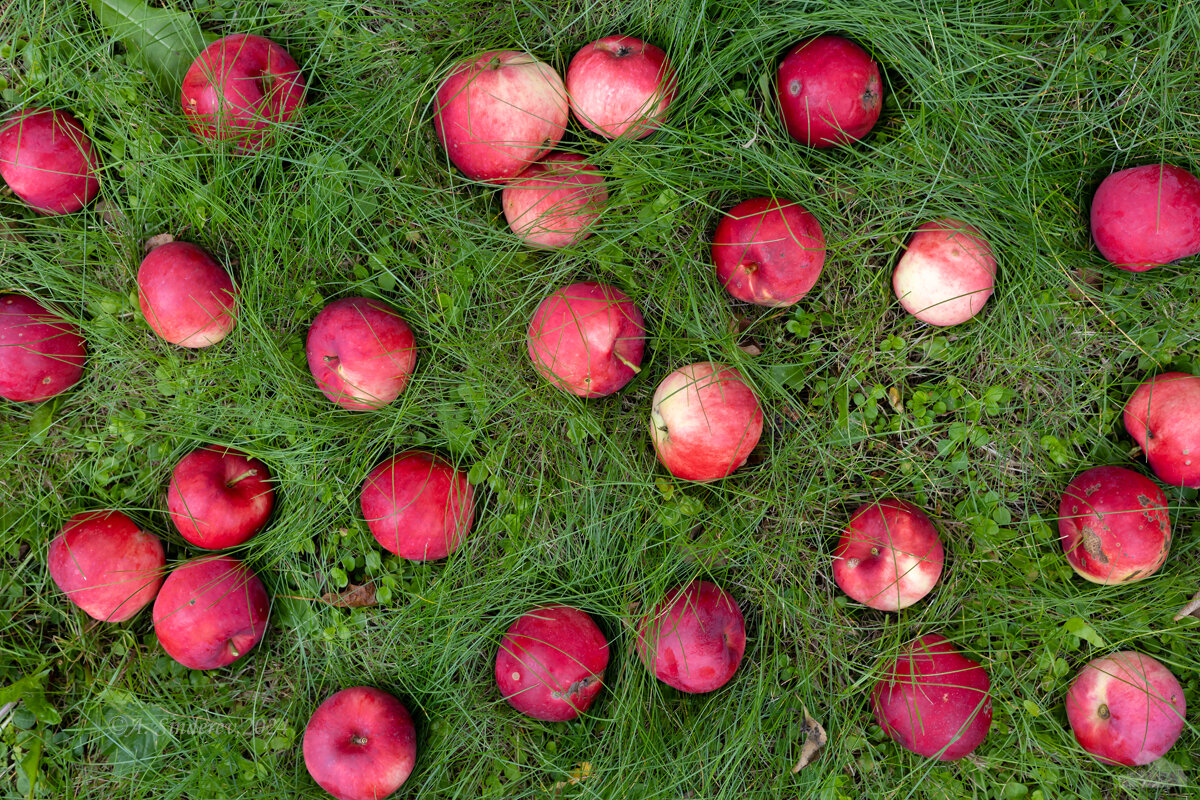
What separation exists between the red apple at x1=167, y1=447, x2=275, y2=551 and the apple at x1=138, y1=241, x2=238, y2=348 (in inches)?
A: 16.3

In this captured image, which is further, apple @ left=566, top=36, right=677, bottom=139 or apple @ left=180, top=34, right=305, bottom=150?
apple @ left=180, top=34, right=305, bottom=150

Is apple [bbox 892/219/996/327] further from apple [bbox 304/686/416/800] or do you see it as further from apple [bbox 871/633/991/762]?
apple [bbox 304/686/416/800]

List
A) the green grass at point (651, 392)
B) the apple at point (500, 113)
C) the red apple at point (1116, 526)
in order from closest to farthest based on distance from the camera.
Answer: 1. the apple at point (500, 113)
2. the red apple at point (1116, 526)
3. the green grass at point (651, 392)

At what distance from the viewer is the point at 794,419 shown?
8.46 feet

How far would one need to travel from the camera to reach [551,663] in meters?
2.36

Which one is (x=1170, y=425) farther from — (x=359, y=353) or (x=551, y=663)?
(x=359, y=353)

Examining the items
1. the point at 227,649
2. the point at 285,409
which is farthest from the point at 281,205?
the point at 227,649

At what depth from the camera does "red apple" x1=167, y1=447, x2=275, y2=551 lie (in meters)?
2.45

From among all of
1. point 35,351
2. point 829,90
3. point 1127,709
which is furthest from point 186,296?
point 1127,709

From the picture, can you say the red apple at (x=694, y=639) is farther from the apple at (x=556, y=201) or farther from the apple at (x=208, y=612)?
the apple at (x=208, y=612)

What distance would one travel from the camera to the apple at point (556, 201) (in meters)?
2.41

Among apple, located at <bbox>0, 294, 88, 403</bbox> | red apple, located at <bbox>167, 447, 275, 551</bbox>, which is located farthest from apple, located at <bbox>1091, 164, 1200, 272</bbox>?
apple, located at <bbox>0, 294, 88, 403</bbox>

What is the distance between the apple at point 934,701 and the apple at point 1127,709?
1.09 feet

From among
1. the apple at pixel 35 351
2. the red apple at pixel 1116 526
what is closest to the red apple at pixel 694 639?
the red apple at pixel 1116 526
